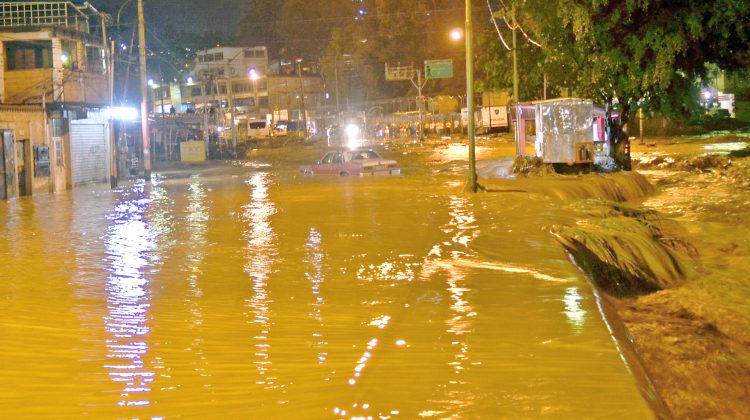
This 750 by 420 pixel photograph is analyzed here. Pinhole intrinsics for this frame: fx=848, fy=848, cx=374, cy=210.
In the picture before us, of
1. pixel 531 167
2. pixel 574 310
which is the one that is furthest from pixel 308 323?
pixel 531 167

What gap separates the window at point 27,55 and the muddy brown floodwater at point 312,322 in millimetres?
15329

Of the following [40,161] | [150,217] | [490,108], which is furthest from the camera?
[490,108]

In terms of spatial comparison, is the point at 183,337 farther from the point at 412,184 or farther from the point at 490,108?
the point at 490,108

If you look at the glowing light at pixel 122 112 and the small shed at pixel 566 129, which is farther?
the glowing light at pixel 122 112

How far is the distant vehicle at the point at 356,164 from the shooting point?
33094 millimetres

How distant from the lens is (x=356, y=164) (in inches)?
1307

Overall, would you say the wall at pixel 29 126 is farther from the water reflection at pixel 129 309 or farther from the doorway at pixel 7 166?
the water reflection at pixel 129 309

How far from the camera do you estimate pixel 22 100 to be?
32.1 metres

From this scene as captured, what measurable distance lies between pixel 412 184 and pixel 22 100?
15.5m

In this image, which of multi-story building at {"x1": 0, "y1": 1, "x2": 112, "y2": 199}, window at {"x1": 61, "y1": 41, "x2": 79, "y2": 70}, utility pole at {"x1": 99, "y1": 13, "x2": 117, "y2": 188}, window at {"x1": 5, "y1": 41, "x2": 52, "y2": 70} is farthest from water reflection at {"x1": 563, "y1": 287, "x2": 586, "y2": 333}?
window at {"x1": 5, "y1": 41, "x2": 52, "y2": 70}

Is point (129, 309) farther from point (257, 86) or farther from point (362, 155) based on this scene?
point (257, 86)

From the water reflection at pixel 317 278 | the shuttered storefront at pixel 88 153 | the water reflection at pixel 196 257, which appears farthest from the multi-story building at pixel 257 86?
the water reflection at pixel 317 278

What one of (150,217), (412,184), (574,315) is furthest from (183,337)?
(412,184)

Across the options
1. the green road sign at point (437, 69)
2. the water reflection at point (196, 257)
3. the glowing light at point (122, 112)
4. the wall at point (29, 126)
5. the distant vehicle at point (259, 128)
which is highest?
the green road sign at point (437, 69)
